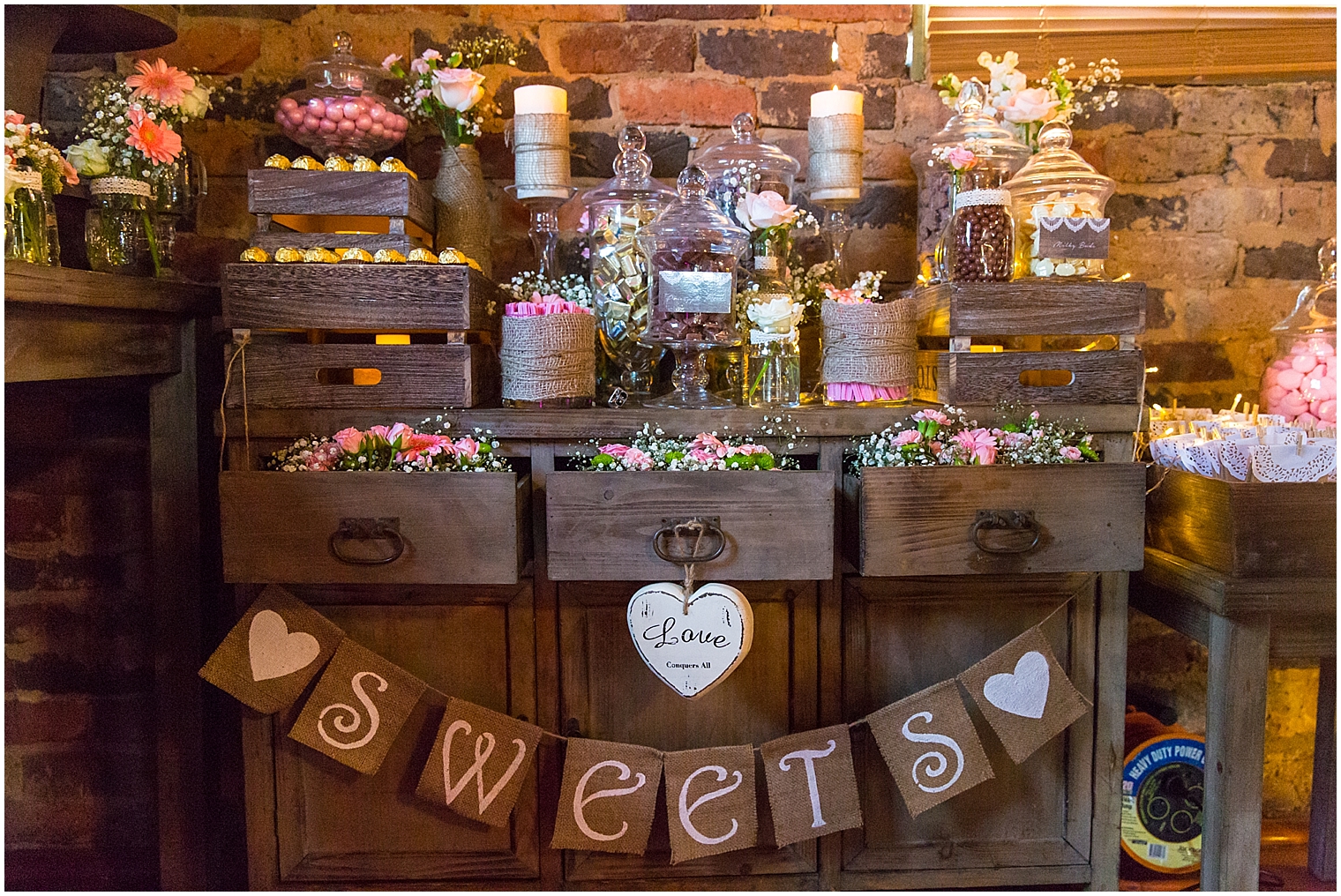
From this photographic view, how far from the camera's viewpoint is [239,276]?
1422mm

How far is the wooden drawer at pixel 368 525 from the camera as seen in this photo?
1.27 m

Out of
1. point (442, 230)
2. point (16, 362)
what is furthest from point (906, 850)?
point (16, 362)

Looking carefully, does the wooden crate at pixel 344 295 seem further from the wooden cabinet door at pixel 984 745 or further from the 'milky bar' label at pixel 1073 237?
the 'milky bar' label at pixel 1073 237

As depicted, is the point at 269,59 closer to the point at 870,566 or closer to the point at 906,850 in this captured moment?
the point at 870,566

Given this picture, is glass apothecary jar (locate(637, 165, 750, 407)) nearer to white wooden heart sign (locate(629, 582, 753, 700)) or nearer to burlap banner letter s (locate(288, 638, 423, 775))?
white wooden heart sign (locate(629, 582, 753, 700))

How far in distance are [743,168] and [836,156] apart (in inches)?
6.7

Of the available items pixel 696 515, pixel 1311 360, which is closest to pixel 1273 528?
pixel 1311 360

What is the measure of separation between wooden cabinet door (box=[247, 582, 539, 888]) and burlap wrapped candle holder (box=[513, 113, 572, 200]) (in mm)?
715

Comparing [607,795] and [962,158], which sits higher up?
[962,158]

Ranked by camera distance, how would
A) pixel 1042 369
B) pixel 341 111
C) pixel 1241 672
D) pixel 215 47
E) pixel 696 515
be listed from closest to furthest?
pixel 696 515
pixel 1241 672
pixel 1042 369
pixel 341 111
pixel 215 47

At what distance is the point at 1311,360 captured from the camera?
169 cm

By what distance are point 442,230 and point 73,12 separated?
2.29 ft

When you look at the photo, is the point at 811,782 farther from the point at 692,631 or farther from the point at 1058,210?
the point at 1058,210

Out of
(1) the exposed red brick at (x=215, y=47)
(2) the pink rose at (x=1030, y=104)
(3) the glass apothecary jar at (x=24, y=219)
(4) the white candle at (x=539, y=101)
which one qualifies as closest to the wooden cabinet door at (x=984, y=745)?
(2) the pink rose at (x=1030, y=104)
